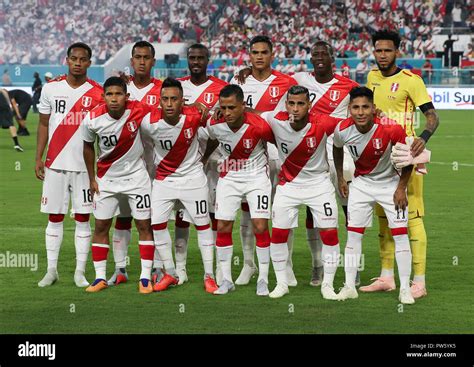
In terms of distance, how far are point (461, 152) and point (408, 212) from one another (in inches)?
507

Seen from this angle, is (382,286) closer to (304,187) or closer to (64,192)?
(304,187)

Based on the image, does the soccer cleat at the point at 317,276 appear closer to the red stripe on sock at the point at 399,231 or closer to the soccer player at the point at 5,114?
the red stripe on sock at the point at 399,231

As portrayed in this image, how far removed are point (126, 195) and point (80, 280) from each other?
0.87 metres

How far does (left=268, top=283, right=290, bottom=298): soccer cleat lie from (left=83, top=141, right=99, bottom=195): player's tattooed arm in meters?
1.71

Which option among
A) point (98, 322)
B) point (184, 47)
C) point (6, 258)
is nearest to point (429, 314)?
point (98, 322)

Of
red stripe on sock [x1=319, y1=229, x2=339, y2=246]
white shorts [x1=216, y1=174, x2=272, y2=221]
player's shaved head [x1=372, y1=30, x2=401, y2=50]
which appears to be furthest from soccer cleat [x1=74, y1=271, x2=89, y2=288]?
player's shaved head [x1=372, y1=30, x2=401, y2=50]

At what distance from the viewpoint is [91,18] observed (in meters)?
38.4

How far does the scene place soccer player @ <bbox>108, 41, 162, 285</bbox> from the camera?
8484mm

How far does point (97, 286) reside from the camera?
27.1 ft

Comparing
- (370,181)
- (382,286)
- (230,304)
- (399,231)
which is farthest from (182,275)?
(399,231)

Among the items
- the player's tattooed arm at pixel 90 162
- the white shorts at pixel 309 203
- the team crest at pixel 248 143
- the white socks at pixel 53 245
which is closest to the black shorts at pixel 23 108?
the white socks at pixel 53 245

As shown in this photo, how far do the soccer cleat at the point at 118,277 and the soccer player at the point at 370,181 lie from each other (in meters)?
2.00

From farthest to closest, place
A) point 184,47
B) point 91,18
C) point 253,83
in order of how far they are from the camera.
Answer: point 91,18 → point 184,47 → point 253,83
